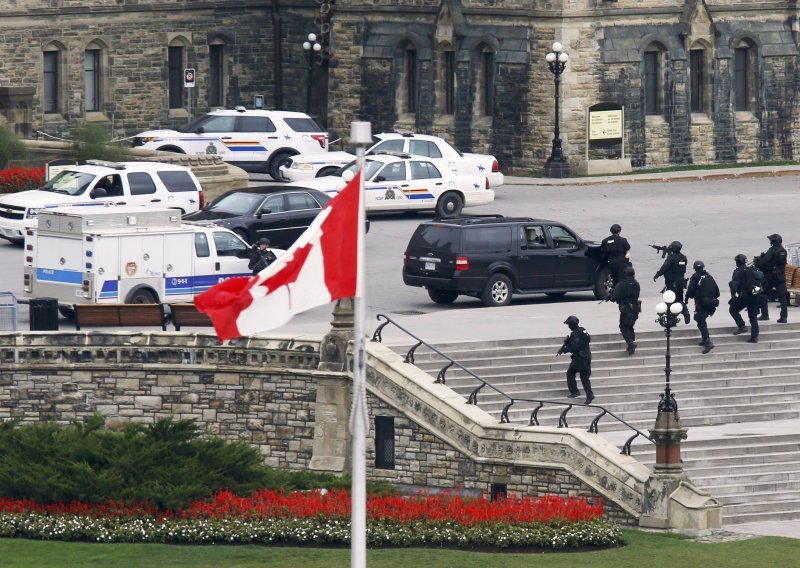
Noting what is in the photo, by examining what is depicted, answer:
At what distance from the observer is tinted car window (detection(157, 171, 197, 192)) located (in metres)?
44.1

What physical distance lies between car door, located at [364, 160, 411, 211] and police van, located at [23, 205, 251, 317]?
9.79 m

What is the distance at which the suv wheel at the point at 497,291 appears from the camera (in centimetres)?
3759

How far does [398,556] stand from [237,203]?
50.2ft

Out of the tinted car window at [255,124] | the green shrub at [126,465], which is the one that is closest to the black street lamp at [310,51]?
the tinted car window at [255,124]

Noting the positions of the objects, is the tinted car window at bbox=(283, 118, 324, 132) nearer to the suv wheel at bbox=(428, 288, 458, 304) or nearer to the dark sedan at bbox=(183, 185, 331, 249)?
the dark sedan at bbox=(183, 185, 331, 249)

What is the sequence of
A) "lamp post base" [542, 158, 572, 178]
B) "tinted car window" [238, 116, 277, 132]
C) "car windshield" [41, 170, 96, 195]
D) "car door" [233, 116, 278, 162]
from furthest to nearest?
"lamp post base" [542, 158, 572, 178], "tinted car window" [238, 116, 277, 132], "car door" [233, 116, 278, 162], "car windshield" [41, 170, 96, 195]

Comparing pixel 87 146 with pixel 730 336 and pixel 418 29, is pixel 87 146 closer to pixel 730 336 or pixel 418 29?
pixel 418 29

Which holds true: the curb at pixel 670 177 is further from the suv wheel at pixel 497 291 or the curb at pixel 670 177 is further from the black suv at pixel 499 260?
the suv wheel at pixel 497 291

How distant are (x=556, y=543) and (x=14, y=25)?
33.7m

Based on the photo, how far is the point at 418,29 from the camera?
2277 inches

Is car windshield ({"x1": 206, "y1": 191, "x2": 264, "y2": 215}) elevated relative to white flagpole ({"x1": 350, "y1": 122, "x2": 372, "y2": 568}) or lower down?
elevated

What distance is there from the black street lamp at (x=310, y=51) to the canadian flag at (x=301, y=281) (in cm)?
4007

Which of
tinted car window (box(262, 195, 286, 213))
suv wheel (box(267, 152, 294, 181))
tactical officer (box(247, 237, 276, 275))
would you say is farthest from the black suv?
suv wheel (box(267, 152, 294, 181))

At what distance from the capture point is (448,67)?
57750 mm
